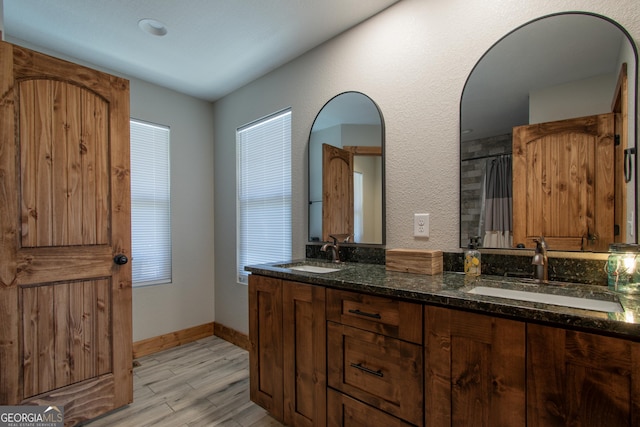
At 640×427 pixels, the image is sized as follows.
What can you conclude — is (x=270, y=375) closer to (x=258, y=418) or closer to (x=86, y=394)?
(x=258, y=418)

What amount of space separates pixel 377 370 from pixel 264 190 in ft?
6.47

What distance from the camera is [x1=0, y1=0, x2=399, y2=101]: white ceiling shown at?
188 centimetres

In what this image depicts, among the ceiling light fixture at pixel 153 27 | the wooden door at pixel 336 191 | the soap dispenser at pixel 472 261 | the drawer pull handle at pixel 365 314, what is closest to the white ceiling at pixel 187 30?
the ceiling light fixture at pixel 153 27

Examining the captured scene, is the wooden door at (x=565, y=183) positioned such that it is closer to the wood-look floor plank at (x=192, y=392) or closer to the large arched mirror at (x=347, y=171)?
the large arched mirror at (x=347, y=171)

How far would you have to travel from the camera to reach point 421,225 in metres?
1.77

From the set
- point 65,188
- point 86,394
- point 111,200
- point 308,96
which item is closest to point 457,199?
A: point 308,96

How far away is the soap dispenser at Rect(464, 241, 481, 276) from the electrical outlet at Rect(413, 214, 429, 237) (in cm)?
25

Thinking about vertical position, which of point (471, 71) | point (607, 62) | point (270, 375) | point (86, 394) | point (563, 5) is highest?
point (563, 5)

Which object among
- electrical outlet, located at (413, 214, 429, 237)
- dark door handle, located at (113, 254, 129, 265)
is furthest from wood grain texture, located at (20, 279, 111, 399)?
electrical outlet, located at (413, 214, 429, 237)

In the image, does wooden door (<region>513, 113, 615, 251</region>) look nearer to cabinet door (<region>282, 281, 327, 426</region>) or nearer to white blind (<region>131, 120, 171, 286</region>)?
cabinet door (<region>282, 281, 327, 426</region>)

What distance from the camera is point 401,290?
124 cm

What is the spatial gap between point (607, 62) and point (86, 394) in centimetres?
330

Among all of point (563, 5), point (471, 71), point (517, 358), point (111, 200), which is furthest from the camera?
point (111, 200)

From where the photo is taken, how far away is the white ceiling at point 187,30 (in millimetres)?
1879
